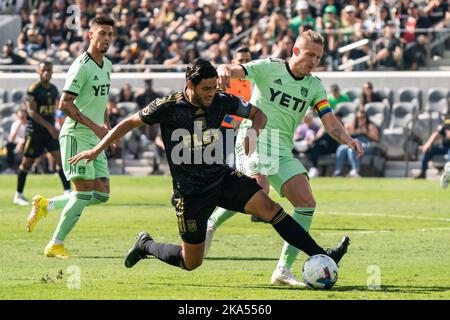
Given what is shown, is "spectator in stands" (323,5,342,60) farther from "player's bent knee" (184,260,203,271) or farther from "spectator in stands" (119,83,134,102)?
"player's bent knee" (184,260,203,271)

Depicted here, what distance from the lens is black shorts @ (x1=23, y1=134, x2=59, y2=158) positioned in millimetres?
21906

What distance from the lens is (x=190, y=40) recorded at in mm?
34062

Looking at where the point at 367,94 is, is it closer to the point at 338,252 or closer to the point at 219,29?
the point at 219,29

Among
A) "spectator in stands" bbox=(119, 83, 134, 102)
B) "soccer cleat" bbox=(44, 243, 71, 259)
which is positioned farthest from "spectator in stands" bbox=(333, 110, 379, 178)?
"soccer cleat" bbox=(44, 243, 71, 259)

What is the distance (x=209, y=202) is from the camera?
1087 centimetres

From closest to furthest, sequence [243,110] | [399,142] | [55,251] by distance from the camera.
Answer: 1. [243,110]
2. [55,251]
3. [399,142]

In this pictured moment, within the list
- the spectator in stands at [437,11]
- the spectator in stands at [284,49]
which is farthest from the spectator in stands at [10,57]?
the spectator in stands at [437,11]

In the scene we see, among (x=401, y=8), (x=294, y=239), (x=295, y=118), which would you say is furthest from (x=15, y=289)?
(x=401, y=8)

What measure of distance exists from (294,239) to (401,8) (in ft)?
68.4

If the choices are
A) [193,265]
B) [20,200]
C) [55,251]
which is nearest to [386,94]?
[20,200]

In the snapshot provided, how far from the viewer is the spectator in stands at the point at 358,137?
2789cm

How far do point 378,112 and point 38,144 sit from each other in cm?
1019

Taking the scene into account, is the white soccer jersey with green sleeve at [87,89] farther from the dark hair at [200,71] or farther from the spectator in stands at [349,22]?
the spectator in stands at [349,22]
